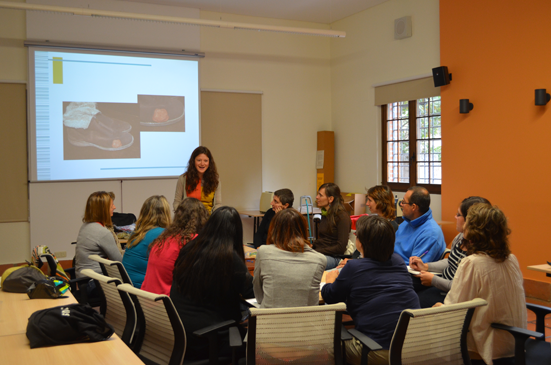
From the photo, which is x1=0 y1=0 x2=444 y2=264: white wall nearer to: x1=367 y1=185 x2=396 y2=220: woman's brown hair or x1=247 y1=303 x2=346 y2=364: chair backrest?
x1=367 y1=185 x2=396 y2=220: woman's brown hair

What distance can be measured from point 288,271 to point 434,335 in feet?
2.44

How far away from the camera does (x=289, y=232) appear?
2434 mm

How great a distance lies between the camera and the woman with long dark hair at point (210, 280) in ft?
7.52

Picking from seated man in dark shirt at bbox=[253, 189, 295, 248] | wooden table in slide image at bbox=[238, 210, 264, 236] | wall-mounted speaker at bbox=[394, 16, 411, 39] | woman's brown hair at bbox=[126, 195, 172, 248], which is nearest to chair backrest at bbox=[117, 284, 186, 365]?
woman's brown hair at bbox=[126, 195, 172, 248]

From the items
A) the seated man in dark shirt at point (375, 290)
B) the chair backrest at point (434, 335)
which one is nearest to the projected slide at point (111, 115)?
the seated man in dark shirt at point (375, 290)

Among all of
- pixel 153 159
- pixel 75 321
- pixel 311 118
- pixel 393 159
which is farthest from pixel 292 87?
pixel 75 321

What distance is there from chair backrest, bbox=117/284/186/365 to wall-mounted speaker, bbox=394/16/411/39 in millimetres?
5418

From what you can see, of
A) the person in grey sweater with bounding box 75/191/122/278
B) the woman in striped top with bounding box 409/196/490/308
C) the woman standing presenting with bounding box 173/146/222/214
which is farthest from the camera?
the woman standing presenting with bounding box 173/146/222/214

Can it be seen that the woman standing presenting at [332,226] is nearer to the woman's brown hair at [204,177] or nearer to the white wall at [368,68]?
the woman's brown hair at [204,177]

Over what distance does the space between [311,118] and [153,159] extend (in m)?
2.79

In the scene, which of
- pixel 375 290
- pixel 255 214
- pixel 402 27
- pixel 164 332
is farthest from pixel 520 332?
pixel 402 27

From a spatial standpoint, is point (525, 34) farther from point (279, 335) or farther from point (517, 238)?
point (279, 335)

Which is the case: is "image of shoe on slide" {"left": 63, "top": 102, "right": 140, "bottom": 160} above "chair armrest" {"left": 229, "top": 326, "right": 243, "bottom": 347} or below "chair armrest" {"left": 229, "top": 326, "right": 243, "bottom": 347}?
above

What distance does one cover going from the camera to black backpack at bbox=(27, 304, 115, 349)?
5.90 ft
